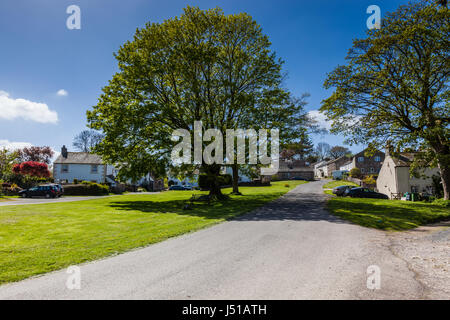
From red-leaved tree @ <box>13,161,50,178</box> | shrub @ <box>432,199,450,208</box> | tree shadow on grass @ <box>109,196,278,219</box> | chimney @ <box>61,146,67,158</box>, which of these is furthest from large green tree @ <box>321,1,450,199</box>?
chimney @ <box>61,146,67,158</box>

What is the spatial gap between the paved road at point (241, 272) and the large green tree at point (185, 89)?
1542cm

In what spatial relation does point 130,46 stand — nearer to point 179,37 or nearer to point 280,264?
point 179,37

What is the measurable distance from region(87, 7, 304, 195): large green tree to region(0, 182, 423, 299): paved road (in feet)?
50.6

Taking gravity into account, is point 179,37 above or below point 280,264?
above

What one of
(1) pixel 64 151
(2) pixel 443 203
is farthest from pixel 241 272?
(1) pixel 64 151

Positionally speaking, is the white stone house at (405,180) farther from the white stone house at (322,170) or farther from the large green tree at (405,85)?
the white stone house at (322,170)

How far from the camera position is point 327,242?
9.10m

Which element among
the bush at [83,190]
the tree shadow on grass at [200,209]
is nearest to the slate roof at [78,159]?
the bush at [83,190]

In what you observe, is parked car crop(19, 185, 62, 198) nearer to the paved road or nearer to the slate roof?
the slate roof

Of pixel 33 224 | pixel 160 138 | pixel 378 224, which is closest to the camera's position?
pixel 33 224

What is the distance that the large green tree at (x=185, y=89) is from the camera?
2227 centimetres

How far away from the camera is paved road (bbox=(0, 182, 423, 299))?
480 centimetres
